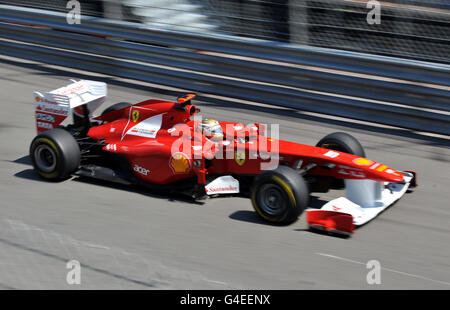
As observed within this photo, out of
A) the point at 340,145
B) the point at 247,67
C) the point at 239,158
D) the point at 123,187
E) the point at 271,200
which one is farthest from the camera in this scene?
the point at 247,67

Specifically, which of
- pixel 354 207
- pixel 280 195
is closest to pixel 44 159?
pixel 280 195

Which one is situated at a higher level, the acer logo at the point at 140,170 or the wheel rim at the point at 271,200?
the acer logo at the point at 140,170

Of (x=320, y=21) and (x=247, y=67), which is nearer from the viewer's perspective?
(x=320, y=21)

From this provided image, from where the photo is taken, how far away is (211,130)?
7414 mm

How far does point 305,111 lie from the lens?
1045 cm

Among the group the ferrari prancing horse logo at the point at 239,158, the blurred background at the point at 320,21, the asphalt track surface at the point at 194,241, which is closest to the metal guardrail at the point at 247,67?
the blurred background at the point at 320,21

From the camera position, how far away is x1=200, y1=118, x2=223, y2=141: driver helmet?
24.2ft

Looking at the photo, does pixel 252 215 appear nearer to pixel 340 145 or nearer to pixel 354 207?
pixel 354 207

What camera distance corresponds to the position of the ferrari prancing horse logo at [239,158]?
7156mm

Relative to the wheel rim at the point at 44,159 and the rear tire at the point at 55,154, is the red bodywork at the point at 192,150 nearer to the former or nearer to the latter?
the rear tire at the point at 55,154

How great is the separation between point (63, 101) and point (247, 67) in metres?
3.69

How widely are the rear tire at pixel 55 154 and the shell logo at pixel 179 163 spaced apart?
1226mm

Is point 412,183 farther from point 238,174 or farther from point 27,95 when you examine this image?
point 27,95

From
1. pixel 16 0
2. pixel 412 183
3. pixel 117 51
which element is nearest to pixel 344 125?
pixel 412 183
